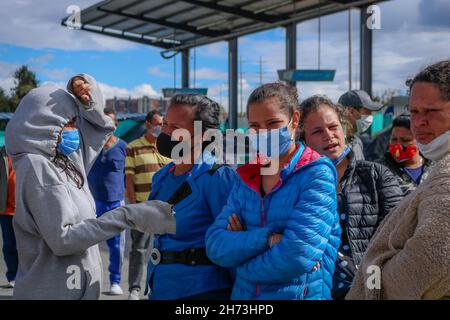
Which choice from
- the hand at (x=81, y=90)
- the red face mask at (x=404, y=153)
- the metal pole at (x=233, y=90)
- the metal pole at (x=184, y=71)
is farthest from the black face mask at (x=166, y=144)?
the metal pole at (x=184, y=71)

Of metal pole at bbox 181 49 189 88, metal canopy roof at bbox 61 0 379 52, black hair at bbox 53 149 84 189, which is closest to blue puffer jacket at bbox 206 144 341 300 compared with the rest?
black hair at bbox 53 149 84 189

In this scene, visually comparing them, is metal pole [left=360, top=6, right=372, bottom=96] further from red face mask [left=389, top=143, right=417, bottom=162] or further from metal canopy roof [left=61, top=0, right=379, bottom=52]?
red face mask [left=389, top=143, right=417, bottom=162]

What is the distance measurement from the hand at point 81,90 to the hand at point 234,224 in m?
0.98

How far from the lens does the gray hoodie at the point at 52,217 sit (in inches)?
86.6

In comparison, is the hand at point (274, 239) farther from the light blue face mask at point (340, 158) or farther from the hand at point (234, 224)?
the light blue face mask at point (340, 158)

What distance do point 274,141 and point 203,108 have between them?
1.94ft

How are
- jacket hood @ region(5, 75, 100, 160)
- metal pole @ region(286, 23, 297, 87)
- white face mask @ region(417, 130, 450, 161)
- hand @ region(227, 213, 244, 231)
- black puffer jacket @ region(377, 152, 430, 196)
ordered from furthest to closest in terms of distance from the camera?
metal pole @ region(286, 23, 297, 87), black puffer jacket @ region(377, 152, 430, 196), jacket hood @ region(5, 75, 100, 160), hand @ region(227, 213, 244, 231), white face mask @ region(417, 130, 450, 161)

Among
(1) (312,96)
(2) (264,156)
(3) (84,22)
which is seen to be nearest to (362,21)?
(3) (84,22)

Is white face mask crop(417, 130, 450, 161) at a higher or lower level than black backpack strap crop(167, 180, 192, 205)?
higher

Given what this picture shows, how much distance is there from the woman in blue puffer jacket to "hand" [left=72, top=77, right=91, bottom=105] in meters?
0.85

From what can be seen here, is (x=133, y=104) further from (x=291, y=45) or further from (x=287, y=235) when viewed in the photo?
(x=287, y=235)

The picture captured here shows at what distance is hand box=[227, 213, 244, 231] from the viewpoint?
210 centimetres

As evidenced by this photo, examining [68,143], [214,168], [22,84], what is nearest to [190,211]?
[214,168]
